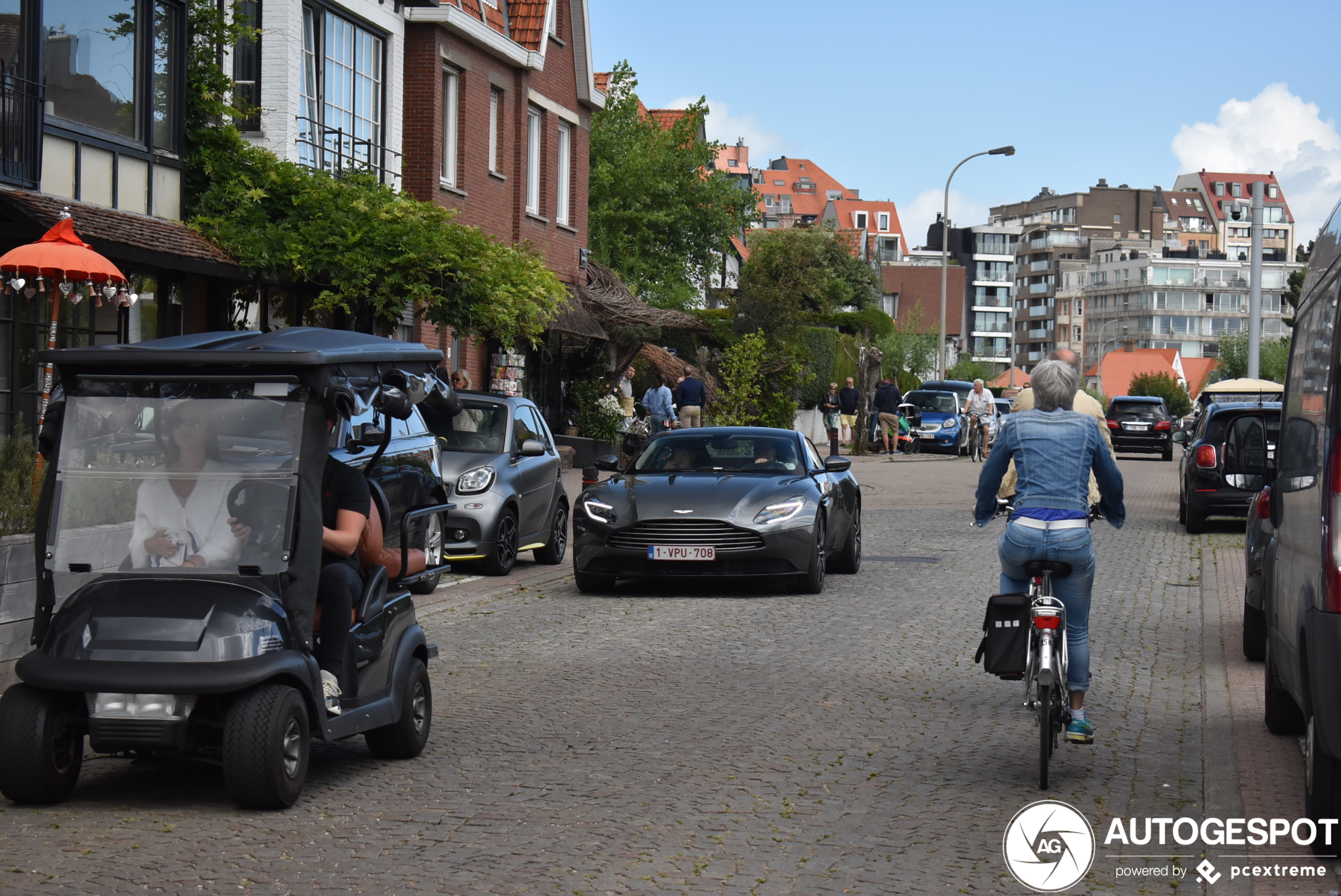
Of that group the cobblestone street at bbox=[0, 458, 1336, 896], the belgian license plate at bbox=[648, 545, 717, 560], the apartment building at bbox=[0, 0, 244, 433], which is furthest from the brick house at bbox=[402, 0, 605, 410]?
the cobblestone street at bbox=[0, 458, 1336, 896]

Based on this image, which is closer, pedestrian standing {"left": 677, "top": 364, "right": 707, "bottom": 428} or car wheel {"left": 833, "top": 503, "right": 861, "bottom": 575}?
car wheel {"left": 833, "top": 503, "right": 861, "bottom": 575}

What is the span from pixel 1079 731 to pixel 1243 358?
13389 centimetres

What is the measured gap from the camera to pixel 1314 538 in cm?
554

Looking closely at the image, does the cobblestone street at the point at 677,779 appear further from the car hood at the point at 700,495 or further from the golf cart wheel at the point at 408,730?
the car hood at the point at 700,495

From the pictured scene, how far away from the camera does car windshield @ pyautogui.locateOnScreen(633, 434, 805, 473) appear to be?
1430cm

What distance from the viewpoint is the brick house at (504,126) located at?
85.6 feet

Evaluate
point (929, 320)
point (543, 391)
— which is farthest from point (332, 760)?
point (929, 320)

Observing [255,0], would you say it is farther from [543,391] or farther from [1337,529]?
[1337,529]

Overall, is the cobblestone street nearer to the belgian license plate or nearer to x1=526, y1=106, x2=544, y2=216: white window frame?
the belgian license plate

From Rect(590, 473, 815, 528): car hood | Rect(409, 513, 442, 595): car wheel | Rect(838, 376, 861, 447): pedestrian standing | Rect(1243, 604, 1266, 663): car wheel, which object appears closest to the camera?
Rect(409, 513, 442, 595): car wheel

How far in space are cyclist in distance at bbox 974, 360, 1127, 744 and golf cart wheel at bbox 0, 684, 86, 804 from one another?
3827mm

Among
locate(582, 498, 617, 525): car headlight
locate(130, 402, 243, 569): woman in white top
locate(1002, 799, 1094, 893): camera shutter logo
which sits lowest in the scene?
locate(1002, 799, 1094, 893): camera shutter logo

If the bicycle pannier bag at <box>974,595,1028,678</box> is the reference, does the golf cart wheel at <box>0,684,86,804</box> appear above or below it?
below

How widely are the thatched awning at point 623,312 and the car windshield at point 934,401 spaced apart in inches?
446
